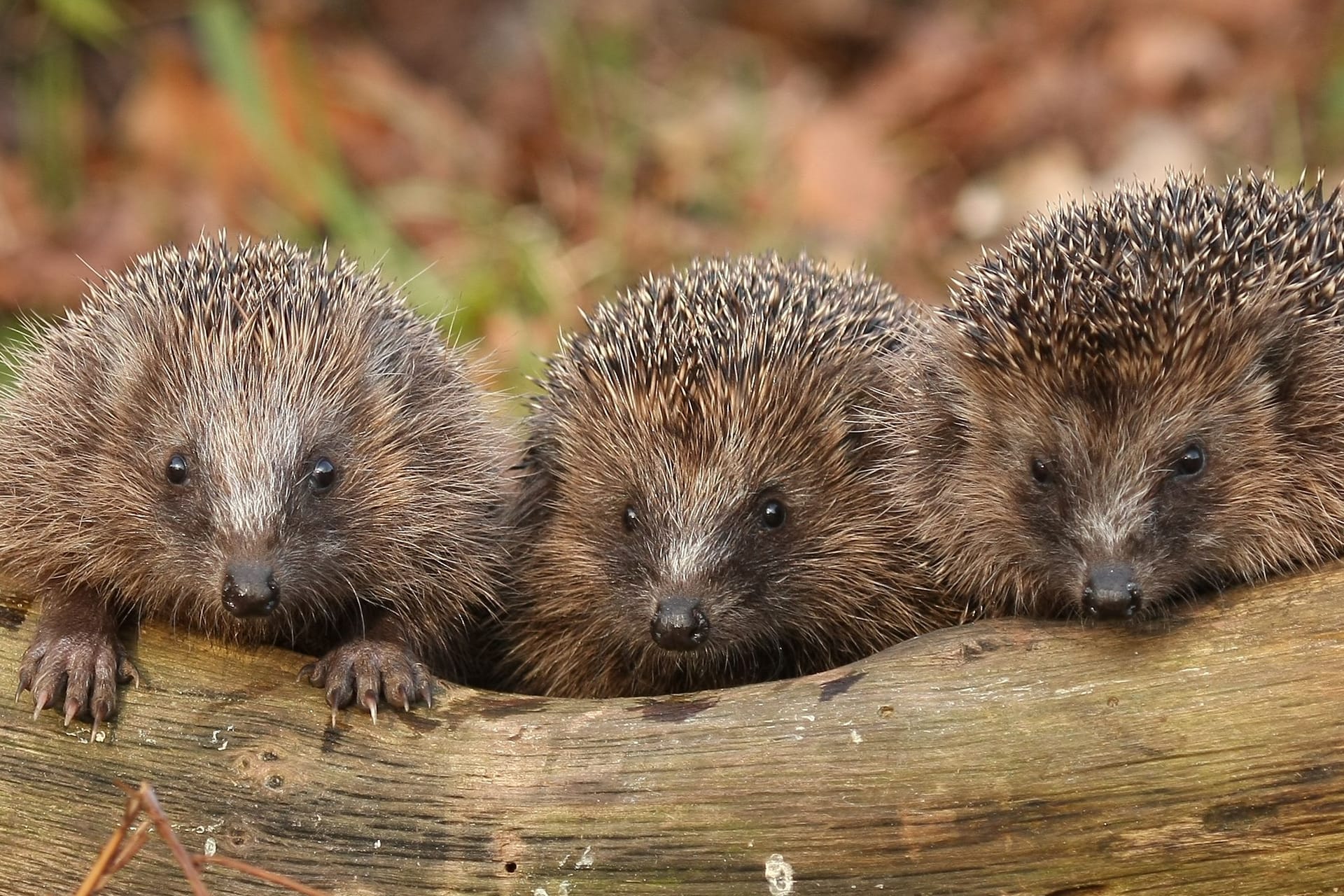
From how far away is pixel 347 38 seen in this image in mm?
10461

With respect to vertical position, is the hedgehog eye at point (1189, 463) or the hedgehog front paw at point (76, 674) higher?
the hedgehog eye at point (1189, 463)

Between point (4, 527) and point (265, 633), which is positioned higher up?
point (4, 527)

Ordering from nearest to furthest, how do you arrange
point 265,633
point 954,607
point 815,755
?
point 815,755 < point 265,633 < point 954,607

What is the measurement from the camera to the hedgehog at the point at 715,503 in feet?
15.3

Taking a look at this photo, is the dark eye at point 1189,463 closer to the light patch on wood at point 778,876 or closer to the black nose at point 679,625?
the black nose at point 679,625

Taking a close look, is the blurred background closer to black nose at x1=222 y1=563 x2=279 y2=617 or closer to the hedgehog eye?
black nose at x1=222 y1=563 x2=279 y2=617

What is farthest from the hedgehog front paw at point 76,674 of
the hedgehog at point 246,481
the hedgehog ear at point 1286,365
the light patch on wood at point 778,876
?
the hedgehog ear at point 1286,365

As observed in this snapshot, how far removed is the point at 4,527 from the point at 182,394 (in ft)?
2.30

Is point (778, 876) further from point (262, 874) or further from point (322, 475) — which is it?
point (322, 475)

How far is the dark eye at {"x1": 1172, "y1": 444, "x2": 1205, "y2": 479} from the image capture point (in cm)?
412

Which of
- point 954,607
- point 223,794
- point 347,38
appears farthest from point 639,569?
point 347,38

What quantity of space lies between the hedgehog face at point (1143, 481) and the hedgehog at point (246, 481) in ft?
5.57

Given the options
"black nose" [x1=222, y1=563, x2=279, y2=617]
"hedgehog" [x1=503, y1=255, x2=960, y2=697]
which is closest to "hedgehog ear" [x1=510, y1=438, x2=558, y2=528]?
"hedgehog" [x1=503, y1=255, x2=960, y2=697]

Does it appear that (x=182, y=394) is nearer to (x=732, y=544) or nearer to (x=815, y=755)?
(x=732, y=544)
